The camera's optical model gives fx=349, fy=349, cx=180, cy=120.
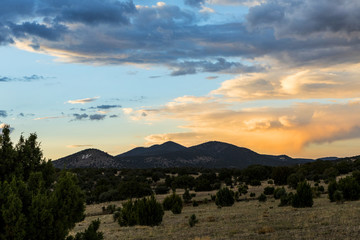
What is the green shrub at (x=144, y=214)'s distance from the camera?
28391 mm

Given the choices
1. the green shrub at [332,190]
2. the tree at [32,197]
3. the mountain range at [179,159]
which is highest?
the mountain range at [179,159]

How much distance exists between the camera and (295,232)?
1912cm

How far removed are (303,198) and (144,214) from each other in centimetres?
1472

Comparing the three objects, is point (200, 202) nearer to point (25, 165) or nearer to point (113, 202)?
point (113, 202)

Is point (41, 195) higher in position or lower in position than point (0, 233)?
higher

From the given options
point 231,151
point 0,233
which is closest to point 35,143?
point 0,233

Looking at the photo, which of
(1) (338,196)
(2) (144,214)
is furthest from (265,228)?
(1) (338,196)

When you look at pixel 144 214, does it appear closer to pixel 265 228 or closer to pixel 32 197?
pixel 265 228

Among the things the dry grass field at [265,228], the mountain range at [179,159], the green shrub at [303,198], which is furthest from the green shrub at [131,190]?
the mountain range at [179,159]

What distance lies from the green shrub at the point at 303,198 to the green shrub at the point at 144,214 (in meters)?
12.8

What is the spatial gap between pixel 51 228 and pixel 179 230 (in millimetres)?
12693

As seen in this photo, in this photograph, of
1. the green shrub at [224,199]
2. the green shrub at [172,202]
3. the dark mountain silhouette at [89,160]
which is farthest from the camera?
the dark mountain silhouette at [89,160]

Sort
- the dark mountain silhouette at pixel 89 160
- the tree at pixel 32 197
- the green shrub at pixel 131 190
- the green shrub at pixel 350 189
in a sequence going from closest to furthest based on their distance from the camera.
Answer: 1. the tree at pixel 32 197
2. the green shrub at pixel 350 189
3. the green shrub at pixel 131 190
4. the dark mountain silhouette at pixel 89 160

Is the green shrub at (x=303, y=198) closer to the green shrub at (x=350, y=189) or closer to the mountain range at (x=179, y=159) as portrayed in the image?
the green shrub at (x=350, y=189)
